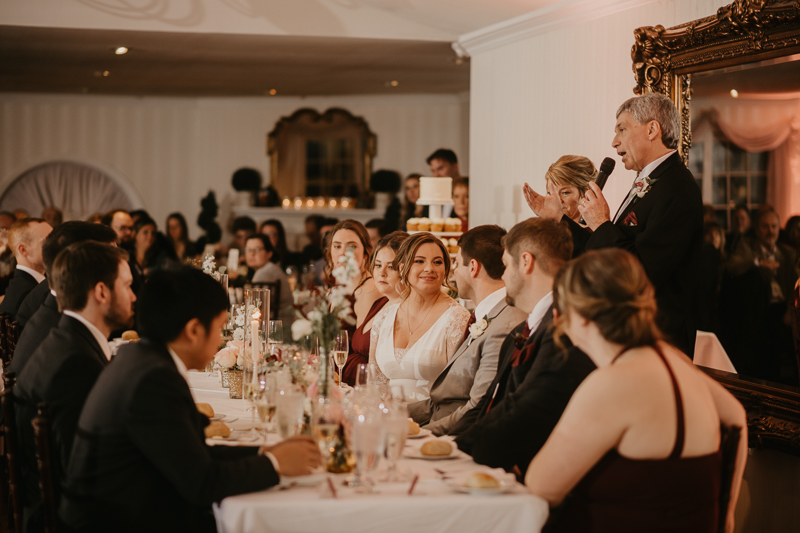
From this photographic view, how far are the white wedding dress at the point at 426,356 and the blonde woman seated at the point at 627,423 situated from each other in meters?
1.47

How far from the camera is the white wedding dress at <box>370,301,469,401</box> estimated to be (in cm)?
332

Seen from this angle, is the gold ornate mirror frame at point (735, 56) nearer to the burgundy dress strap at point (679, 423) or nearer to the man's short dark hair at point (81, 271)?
the burgundy dress strap at point (679, 423)

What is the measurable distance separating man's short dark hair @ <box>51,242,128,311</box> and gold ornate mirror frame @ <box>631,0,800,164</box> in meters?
3.10

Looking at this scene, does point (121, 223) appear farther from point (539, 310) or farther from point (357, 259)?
point (539, 310)

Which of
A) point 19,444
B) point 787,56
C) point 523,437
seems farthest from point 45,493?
point 787,56

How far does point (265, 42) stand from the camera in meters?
6.86

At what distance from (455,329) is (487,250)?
51cm

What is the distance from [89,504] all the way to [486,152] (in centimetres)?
485

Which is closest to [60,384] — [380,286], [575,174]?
[380,286]

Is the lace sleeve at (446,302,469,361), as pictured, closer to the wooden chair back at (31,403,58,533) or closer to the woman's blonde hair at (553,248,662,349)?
the woman's blonde hair at (553,248,662,349)

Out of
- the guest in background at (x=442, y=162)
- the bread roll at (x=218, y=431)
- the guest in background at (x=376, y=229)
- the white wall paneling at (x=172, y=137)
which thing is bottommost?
the bread roll at (x=218, y=431)

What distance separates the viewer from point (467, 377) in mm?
2875

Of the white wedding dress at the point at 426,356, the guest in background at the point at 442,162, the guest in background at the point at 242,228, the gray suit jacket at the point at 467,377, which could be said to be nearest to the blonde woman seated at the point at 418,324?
the white wedding dress at the point at 426,356

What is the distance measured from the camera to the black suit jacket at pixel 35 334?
2765 millimetres
